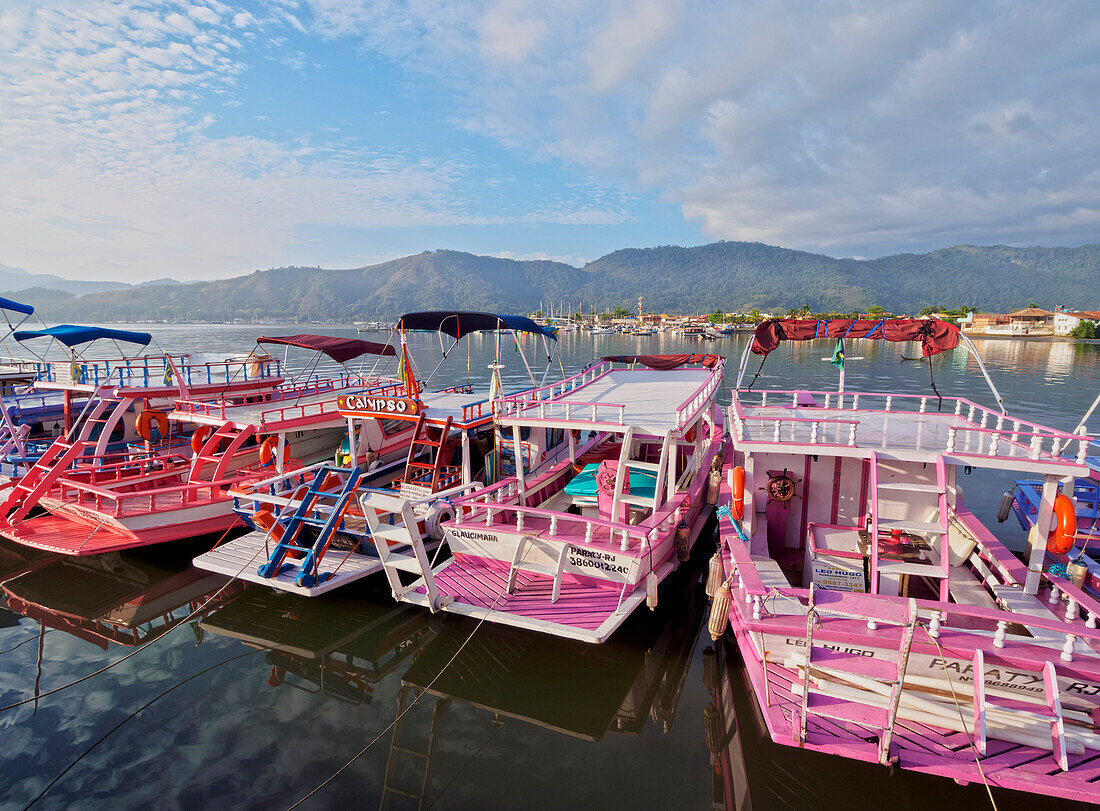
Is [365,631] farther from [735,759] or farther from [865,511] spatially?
[865,511]

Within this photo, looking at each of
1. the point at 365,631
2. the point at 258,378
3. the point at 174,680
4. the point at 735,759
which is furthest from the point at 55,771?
the point at 258,378

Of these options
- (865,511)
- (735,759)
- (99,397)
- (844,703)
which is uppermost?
(99,397)

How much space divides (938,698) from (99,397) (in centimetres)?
2237

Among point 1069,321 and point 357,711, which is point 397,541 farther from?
point 1069,321

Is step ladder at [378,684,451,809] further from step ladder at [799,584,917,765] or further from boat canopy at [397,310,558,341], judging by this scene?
boat canopy at [397,310,558,341]

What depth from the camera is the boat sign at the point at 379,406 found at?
1284 cm

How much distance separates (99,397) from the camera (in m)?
16.2

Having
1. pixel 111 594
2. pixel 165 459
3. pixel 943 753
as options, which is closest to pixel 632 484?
pixel 943 753

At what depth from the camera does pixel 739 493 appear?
9750mm

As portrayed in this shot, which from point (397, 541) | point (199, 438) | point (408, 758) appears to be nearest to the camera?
point (408, 758)

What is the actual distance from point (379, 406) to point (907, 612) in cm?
1161

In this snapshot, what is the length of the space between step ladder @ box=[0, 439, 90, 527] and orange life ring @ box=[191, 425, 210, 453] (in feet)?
8.07

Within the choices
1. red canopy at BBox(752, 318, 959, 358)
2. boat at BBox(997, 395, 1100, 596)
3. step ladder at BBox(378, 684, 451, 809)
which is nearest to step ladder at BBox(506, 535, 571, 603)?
step ladder at BBox(378, 684, 451, 809)

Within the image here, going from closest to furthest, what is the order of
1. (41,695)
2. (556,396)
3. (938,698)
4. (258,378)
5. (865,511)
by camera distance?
(938,698), (41,695), (865,511), (556,396), (258,378)
